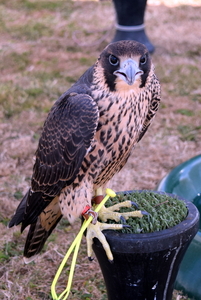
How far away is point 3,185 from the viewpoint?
14.1 ft

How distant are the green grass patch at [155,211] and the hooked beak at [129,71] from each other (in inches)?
27.1

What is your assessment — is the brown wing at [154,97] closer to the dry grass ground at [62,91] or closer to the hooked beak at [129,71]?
the hooked beak at [129,71]

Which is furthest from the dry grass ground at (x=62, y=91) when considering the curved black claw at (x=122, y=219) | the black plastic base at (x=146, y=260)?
the curved black claw at (x=122, y=219)

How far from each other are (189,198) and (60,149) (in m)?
1.16

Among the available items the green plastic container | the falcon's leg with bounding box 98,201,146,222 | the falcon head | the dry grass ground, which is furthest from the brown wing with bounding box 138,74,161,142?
the dry grass ground

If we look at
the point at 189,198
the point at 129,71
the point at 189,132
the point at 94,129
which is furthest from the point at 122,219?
the point at 189,132

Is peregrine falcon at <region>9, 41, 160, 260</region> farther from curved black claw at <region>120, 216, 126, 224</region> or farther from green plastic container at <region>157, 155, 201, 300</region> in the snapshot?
green plastic container at <region>157, 155, 201, 300</region>

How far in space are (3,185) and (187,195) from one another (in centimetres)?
198

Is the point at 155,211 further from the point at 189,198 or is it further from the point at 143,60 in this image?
the point at 189,198

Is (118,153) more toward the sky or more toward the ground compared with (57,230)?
more toward the sky

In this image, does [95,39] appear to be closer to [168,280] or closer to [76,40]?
[76,40]

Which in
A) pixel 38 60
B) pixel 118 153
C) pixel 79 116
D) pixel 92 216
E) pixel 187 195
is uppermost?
pixel 79 116

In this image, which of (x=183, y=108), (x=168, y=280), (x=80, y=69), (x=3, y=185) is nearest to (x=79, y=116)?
(x=168, y=280)

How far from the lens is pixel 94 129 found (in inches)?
91.7
